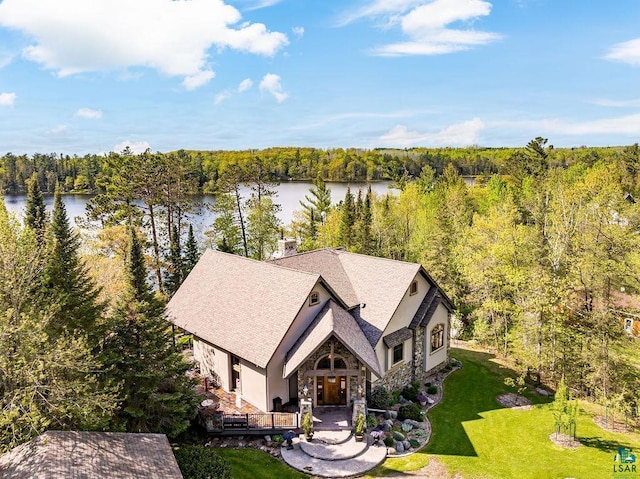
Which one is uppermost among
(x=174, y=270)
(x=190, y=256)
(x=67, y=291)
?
(x=67, y=291)

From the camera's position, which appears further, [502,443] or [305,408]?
[502,443]

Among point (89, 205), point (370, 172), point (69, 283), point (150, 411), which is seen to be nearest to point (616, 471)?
point (150, 411)

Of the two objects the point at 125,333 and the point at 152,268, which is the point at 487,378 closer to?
the point at 125,333

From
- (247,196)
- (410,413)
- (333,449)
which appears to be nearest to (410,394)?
(410,413)

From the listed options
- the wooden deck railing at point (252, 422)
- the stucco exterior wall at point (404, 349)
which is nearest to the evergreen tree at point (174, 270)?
the wooden deck railing at point (252, 422)

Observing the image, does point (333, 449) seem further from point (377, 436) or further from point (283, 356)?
point (283, 356)

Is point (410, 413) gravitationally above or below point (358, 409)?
below

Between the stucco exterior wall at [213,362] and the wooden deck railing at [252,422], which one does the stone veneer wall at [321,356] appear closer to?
the wooden deck railing at [252,422]
